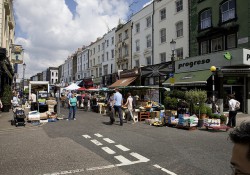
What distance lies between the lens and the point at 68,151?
7.40 m

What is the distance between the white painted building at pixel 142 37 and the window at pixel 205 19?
8139 mm

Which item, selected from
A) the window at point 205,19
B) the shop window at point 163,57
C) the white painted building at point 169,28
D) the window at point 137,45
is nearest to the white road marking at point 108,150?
the window at point 205,19

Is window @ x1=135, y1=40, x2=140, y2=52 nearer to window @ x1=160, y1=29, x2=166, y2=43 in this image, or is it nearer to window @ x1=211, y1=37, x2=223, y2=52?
window @ x1=160, y1=29, x2=166, y2=43

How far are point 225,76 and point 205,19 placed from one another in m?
6.26

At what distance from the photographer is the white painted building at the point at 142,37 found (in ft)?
100

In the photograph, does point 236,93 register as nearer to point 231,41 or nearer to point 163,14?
point 231,41

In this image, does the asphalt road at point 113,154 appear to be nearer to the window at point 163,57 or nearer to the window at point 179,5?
the window at point 163,57

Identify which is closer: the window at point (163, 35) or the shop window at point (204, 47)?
the shop window at point (204, 47)

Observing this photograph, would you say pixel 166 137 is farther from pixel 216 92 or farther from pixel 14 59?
pixel 14 59

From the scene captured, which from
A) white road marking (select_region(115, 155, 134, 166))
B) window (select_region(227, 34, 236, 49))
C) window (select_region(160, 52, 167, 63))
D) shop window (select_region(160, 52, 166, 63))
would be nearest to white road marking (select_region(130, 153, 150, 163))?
white road marking (select_region(115, 155, 134, 166))

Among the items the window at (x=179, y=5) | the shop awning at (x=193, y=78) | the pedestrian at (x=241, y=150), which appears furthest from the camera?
the window at (x=179, y=5)

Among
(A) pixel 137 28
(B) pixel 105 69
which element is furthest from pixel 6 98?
(B) pixel 105 69

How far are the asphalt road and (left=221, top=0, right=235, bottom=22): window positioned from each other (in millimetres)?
13893

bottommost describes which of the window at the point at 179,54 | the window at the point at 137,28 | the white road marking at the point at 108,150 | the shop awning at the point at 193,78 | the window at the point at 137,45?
the white road marking at the point at 108,150
